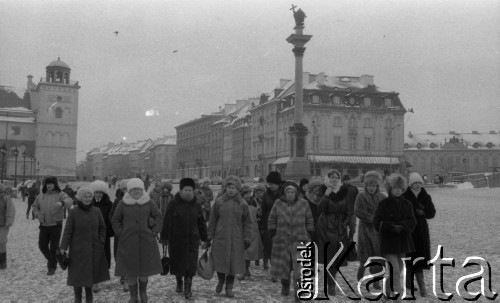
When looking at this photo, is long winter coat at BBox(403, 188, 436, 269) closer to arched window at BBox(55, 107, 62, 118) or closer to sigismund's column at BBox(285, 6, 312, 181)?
sigismund's column at BBox(285, 6, 312, 181)

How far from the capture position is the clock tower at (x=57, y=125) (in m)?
78.5

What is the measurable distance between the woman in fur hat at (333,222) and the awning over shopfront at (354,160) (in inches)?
2109

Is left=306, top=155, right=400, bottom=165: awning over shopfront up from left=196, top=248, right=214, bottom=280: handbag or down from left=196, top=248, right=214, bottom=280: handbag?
up

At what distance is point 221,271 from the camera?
782 centimetres

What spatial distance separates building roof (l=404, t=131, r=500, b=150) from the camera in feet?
318

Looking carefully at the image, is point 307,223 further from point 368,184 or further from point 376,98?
point 376,98

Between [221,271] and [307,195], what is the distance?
9.73ft

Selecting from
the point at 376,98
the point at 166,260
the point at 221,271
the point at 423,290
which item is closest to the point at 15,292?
the point at 166,260

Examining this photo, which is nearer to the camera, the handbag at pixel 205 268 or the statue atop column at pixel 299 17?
the handbag at pixel 205 268

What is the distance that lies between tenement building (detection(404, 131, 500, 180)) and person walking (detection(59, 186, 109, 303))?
92.9 metres

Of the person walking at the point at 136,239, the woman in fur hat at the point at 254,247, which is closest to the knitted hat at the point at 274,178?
the woman in fur hat at the point at 254,247

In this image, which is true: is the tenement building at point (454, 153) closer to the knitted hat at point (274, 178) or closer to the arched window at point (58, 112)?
the arched window at point (58, 112)

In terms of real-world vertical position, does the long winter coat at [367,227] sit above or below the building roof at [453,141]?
below

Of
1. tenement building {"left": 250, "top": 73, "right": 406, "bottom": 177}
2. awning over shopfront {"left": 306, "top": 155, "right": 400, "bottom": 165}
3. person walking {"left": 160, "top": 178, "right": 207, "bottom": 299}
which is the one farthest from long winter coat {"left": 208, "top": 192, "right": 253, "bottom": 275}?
awning over shopfront {"left": 306, "top": 155, "right": 400, "bottom": 165}
